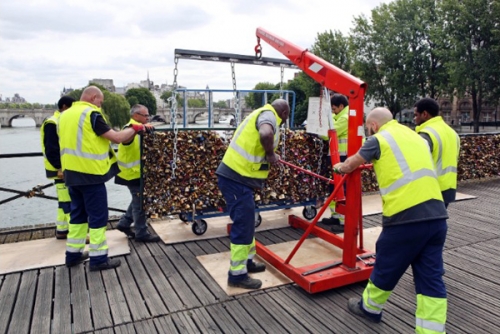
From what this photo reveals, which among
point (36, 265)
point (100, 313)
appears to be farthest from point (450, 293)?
point (36, 265)

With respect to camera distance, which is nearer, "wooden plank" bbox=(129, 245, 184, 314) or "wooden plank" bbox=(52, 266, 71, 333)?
"wooden plank" bbox=(52, 266, 71, 333)

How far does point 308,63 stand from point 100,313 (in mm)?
3400

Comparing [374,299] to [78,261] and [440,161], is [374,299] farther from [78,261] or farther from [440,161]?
[78,261]

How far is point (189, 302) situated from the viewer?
3576mm

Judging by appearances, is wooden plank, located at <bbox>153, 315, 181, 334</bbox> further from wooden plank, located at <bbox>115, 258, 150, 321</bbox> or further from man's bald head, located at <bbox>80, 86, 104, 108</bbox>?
man's bald head, located at <bbox>80, 86, 104, 108</bbox>

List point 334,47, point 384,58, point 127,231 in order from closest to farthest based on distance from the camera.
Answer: point 127,231, point 384,58, point 334,47

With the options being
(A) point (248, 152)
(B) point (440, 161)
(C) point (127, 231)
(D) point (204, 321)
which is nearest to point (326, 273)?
(D) point (204, 321)

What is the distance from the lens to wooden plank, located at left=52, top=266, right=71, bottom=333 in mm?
3177

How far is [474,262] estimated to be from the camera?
15.1ft

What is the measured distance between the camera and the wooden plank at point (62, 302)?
3.18 meters

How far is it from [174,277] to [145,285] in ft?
1.08

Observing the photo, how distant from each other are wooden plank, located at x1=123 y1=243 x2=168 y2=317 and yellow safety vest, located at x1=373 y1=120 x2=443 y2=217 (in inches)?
85.9

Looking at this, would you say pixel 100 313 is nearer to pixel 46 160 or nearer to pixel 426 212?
pixel 46 160

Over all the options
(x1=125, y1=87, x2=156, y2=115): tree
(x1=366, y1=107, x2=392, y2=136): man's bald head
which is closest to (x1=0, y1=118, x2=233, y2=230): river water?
(x1=366, y1=107, x2=392, y2=136): man's bald head
